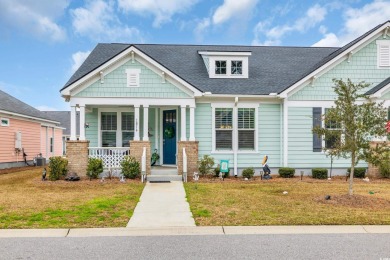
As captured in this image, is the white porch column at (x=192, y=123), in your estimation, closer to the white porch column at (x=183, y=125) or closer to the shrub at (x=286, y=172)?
the white porch column at (x=183, y=125)

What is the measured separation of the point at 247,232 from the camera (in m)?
6.61

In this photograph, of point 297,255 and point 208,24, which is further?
point 208,24

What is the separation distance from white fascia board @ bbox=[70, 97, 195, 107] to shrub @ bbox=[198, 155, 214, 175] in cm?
242

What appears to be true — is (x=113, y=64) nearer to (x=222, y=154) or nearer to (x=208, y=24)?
(x=222, y=154)

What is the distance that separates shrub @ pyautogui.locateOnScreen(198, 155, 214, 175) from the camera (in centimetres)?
1493

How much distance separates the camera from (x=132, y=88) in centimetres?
1503

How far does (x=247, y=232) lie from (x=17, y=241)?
4.06 meters

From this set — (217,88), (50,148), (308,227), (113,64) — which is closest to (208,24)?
(217,88)

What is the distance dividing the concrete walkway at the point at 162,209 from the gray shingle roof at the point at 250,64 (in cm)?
557

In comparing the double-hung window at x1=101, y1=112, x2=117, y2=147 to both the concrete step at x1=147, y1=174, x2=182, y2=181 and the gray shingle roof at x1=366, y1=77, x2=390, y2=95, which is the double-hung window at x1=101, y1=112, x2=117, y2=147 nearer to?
the concrete step at x1=147, y1=174, x2=182, y2=181

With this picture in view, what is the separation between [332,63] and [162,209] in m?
11.0

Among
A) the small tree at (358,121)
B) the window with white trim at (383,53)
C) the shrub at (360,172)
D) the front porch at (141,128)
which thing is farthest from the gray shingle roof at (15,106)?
the window with white trim at (383,53)

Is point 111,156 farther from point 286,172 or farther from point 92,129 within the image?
point 286,172

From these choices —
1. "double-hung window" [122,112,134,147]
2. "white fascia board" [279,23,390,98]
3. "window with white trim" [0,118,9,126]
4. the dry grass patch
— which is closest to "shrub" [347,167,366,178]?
"white fascia board" [279,23,390,98]
